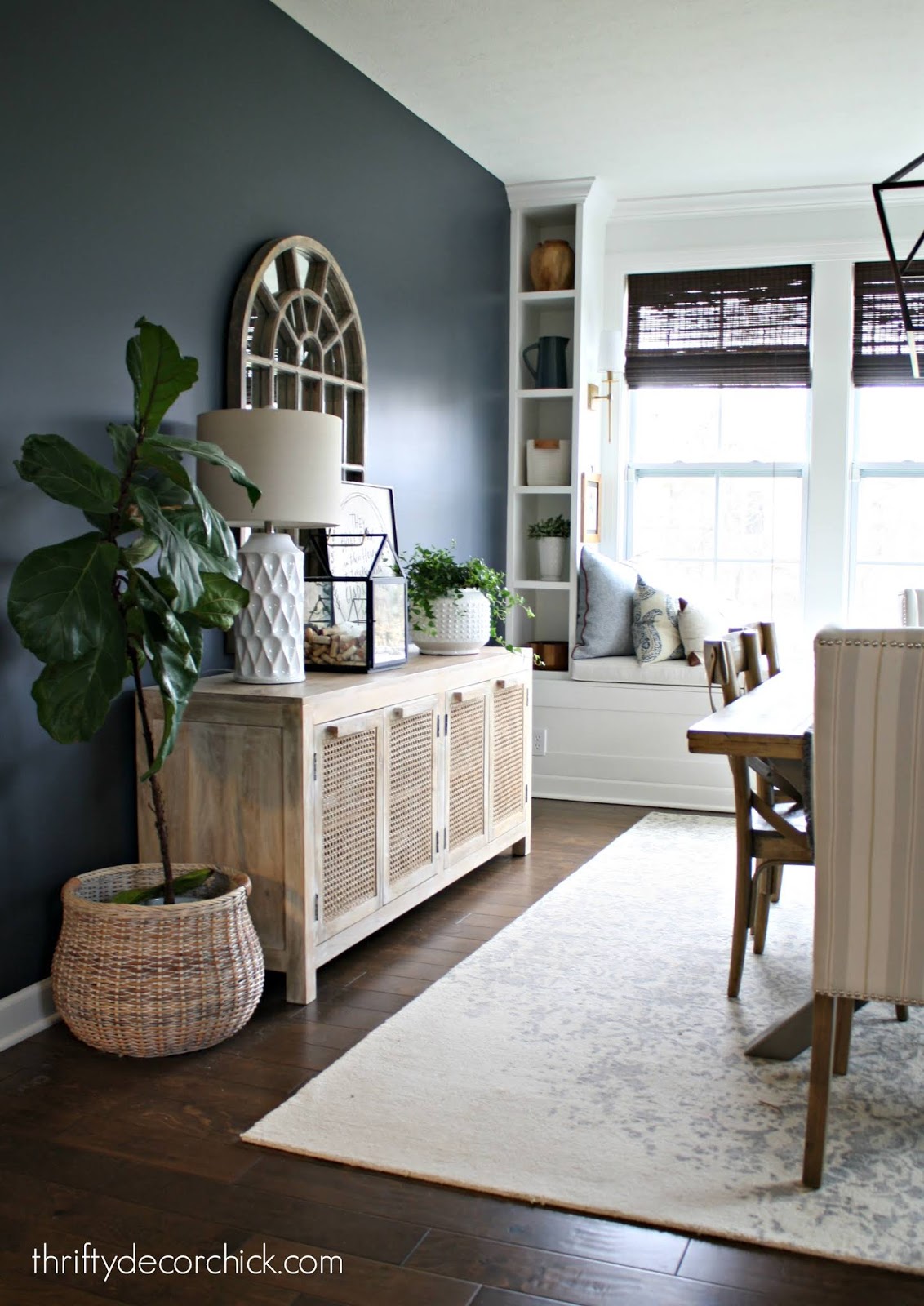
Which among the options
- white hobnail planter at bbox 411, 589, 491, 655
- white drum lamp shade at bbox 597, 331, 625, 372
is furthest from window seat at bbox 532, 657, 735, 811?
white drum lamp shade at bbox 597, 331, 625, 372

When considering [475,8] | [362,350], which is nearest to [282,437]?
[362,350]

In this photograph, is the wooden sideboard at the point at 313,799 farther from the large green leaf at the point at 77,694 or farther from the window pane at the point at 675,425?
the window pane at the point at 675,425

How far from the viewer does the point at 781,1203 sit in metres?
1.94

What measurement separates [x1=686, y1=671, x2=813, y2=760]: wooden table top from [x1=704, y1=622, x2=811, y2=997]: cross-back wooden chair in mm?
162

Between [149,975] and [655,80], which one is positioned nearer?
[149,975]

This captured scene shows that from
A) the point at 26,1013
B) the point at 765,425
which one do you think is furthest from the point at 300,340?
the point at 765,425

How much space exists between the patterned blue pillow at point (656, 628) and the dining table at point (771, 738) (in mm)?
2275

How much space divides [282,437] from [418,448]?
5.64 feet

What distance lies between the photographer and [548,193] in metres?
5.39

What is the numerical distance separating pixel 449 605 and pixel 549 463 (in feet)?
6.02

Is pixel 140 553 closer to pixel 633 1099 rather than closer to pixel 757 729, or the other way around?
pixel 757 729

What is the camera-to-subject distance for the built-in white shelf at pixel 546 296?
5.45 metres

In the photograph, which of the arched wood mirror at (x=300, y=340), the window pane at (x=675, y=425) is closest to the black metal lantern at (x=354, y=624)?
the arched wood mirror at (x=300, y=340)

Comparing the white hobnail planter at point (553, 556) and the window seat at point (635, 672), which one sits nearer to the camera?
the window seat at point (635, 672)
